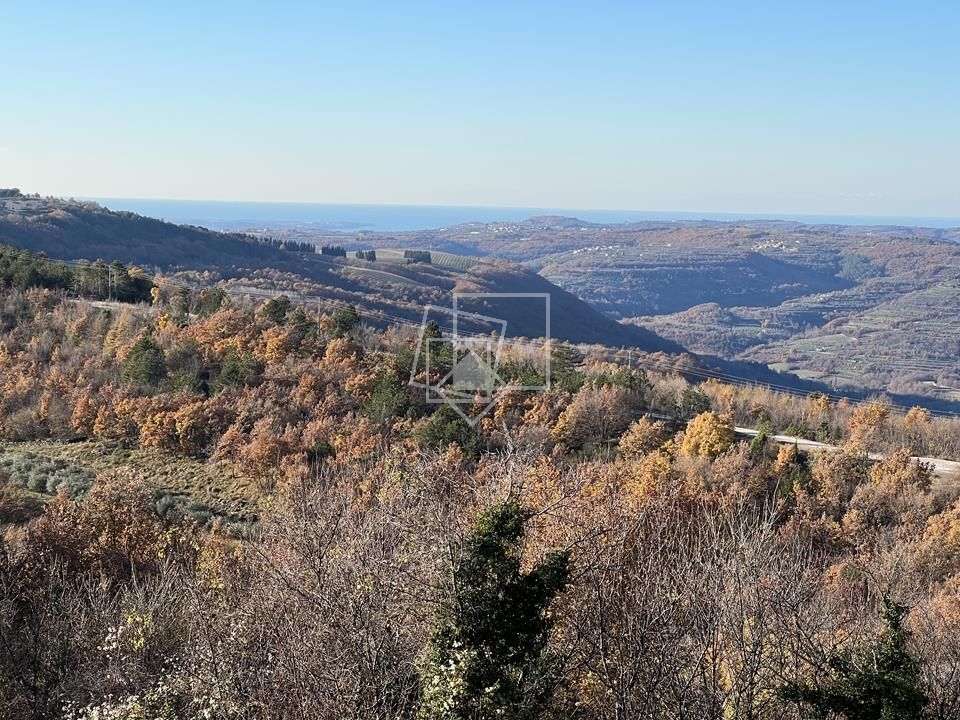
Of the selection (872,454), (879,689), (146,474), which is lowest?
(146,474)

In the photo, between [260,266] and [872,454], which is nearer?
[872,454]

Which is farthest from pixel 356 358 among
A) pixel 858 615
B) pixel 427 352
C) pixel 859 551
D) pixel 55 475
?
pixel 858 615

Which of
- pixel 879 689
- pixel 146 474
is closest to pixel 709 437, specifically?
pixel 879 689

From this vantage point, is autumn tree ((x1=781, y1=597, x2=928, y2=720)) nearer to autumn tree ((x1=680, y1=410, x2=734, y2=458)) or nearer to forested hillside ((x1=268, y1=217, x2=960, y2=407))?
autumn tree ((x1=680, y1=410, x2=734, y2=458))

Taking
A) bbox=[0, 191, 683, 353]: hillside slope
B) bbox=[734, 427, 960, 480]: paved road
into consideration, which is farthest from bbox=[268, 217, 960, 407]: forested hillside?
bbox=[734, 427, 960, 480]: paved road

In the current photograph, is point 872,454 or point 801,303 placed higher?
point 872,454

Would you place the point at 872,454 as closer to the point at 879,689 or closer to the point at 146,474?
the point at 879,689

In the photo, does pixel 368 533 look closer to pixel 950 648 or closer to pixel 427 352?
pixel 950 648
